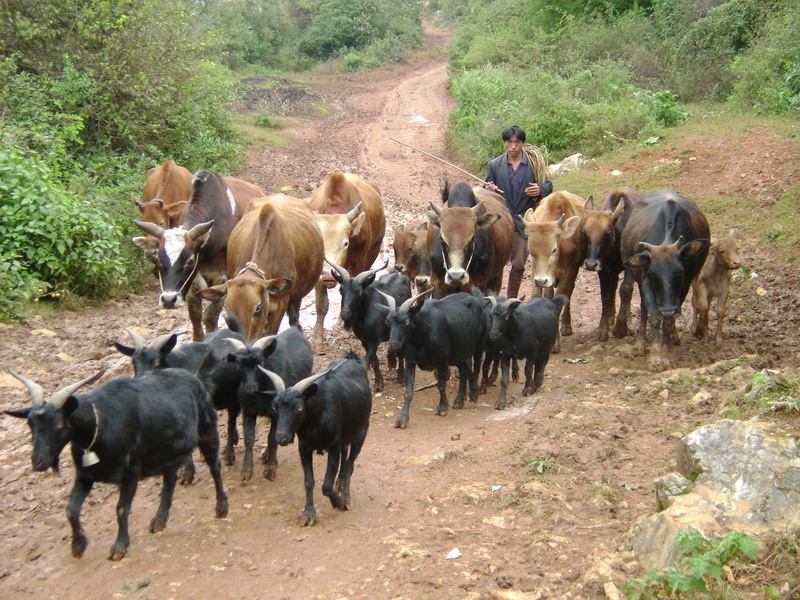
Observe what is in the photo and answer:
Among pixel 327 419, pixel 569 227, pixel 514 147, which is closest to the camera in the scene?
pixel 327 419

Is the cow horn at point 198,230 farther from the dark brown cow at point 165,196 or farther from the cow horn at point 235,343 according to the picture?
the cow horn at point 235,343

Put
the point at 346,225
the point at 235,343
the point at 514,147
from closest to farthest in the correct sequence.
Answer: the point at 235,343
the point at 346,225
the point at 514,147

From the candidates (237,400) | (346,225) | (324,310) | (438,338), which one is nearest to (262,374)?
(237,400)

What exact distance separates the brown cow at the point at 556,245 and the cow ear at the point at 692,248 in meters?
1.53


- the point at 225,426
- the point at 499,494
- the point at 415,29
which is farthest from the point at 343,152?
the point at 415,29

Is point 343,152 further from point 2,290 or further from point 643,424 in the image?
point 643,424

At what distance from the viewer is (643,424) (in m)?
7.79

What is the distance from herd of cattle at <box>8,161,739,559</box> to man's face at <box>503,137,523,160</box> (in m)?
0.72

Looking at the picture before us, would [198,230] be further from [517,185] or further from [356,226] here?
[517,185]

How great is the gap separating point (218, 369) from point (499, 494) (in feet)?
8.40

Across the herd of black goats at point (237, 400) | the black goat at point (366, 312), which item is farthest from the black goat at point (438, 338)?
the black goat at point (366, 312)

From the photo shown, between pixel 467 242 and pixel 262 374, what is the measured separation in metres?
4.15

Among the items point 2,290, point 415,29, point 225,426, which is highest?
point 415,29

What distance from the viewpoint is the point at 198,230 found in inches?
377
